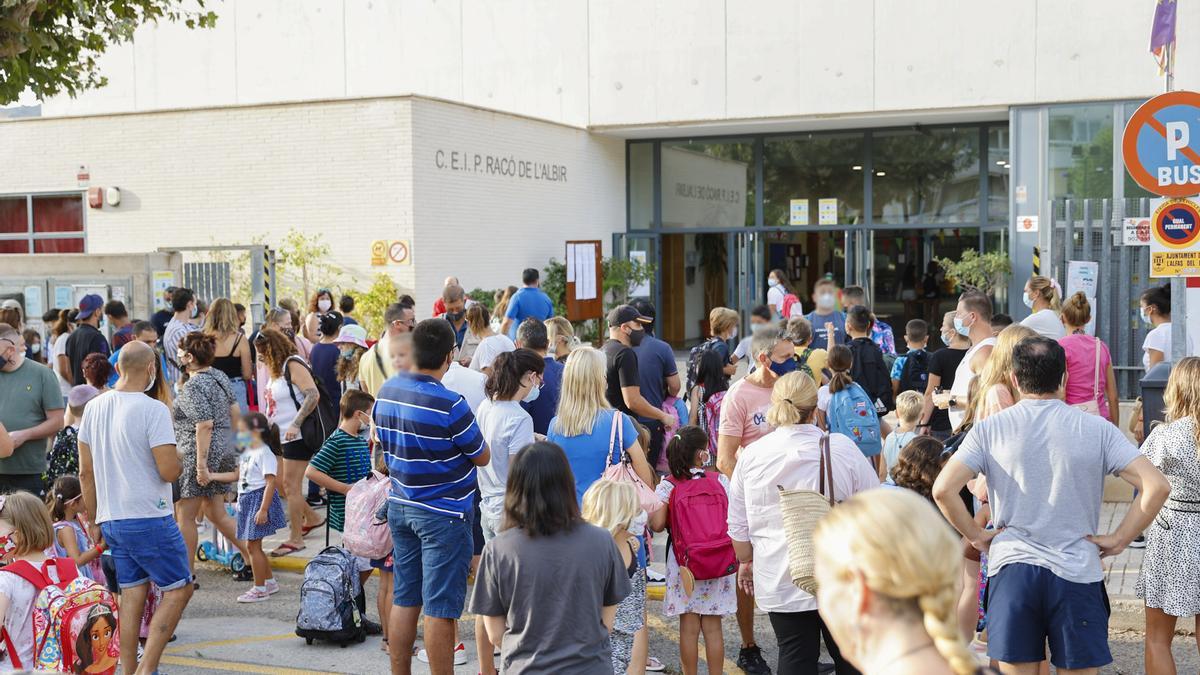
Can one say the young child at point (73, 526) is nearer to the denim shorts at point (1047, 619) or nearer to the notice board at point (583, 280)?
the denim shorts at point (1047, 619)

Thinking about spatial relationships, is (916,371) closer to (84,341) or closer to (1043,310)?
(1043,310)

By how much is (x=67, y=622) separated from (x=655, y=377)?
478cm

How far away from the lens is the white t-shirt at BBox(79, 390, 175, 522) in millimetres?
6418

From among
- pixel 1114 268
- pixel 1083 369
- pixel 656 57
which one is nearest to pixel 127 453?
pixel 1083 369

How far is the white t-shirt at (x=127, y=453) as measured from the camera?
253 inches

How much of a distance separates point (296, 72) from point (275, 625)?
64.1ft

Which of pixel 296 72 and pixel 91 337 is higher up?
pixel 296 72

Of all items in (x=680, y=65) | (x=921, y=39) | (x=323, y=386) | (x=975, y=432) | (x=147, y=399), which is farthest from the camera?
(x=680, y=65)

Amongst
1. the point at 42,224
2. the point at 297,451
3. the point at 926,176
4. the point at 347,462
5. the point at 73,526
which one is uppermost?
the point at 926,176

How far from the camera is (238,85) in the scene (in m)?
25.8

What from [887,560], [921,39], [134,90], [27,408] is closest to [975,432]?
[887,560]

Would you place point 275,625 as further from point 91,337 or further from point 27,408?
point 91,337

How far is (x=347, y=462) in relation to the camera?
25.9 ft

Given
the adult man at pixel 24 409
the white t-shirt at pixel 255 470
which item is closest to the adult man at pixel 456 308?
the white t-shirt at pixel 255 470
